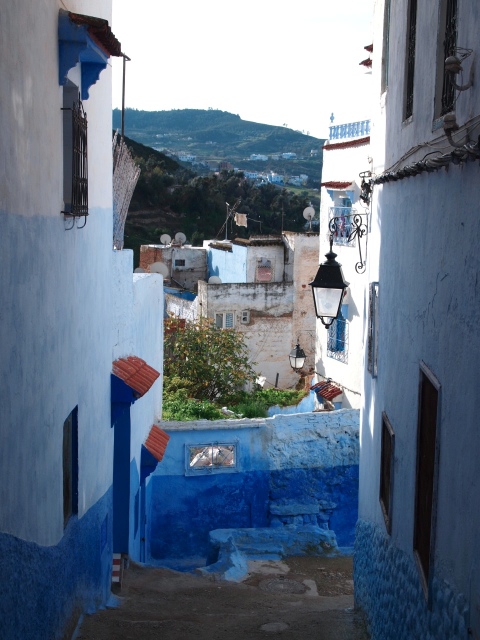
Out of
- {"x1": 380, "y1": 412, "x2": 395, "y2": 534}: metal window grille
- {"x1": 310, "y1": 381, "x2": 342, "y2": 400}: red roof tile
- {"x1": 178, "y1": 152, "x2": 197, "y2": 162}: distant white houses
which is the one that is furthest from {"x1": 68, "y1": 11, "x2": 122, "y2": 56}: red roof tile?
{"x1": 178, "y1": 152, "x2": 197, "y2": 162}: distant white houses

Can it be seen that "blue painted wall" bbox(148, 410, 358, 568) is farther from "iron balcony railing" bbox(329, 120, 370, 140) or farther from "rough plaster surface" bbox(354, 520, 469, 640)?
"iron balcony railing" bbox(329, 120, 370, 140)

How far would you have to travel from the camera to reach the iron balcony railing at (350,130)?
18.7 metres

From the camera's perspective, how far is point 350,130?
19.5 metres

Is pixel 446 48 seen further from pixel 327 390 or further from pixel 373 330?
pixel 327 390

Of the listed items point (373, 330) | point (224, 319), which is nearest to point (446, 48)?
point (373, 330)

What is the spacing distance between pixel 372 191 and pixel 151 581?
18.6ft

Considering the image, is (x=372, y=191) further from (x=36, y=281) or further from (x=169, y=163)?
(x=169, y=163)

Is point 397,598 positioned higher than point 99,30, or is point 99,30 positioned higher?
point 99,30

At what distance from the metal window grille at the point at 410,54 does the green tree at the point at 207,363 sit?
12733 millimetres

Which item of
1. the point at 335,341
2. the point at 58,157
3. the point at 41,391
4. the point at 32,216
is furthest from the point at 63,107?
the point at 335,341

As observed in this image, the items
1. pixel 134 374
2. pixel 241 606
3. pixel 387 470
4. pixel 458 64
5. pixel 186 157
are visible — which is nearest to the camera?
pixel 458 64

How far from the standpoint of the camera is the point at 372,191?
9.47 meters

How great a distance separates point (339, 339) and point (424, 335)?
14.2 m

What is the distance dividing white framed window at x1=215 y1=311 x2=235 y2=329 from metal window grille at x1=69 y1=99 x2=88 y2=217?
20777 mm
